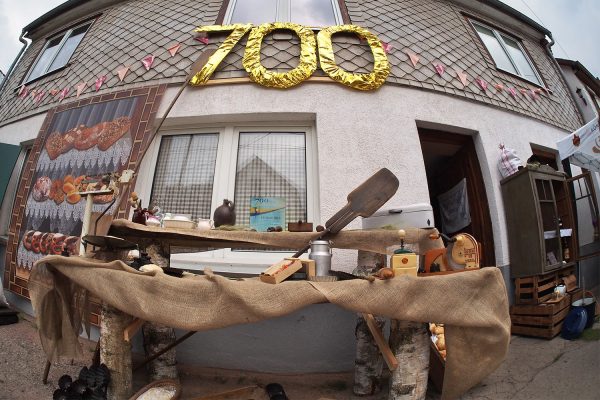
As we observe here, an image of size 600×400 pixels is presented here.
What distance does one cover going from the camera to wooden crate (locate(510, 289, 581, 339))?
374 centimetres

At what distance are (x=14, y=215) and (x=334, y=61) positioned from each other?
18.9 feet

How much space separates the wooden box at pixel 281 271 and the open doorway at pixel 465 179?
344 centimetres

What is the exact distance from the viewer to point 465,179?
201 inches

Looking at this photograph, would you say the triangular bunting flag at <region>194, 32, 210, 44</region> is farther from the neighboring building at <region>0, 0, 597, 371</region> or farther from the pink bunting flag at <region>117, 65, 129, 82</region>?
the pink bunting flag at <region>117, 65, 129, 82</region>

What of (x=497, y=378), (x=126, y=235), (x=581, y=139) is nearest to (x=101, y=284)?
(x=126, y=235)

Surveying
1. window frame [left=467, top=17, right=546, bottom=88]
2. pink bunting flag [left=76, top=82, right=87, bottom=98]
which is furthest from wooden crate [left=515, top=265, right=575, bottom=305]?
pink bunting flag [left=76, top=82, right=87, bottom=98]

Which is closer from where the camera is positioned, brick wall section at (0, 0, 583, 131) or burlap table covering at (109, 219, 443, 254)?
burlap table covering at (109, 219, 443, 254)

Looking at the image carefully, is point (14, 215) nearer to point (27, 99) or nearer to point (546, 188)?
point (27, 99)

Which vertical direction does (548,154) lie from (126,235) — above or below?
above

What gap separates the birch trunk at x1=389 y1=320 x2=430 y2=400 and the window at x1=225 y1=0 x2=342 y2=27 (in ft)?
15.0

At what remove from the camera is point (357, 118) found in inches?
157

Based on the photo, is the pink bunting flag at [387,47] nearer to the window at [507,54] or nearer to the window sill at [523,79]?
the window sill at [523,79]

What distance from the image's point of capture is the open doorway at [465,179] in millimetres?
4703

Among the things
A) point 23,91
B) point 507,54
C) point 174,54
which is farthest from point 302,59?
point 23,91
